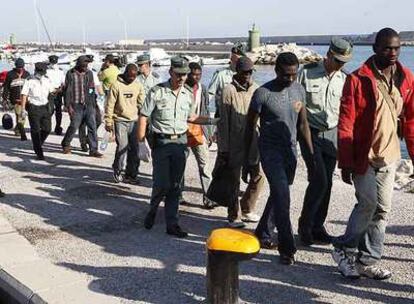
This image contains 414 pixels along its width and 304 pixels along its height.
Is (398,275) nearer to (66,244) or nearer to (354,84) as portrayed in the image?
(354,84)

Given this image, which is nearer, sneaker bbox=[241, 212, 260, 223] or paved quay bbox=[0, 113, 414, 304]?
paved quay bbox=[0, 113, 414, 304]

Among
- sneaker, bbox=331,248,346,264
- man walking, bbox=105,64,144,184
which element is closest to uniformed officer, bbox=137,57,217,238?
sneaker, bbox=331,248,346,264

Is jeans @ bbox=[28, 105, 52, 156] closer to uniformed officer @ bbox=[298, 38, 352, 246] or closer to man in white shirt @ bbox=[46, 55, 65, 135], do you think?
man in white shirt @ bbox=[46, 55, 65, 135]

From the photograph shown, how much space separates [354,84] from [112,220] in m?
3.50

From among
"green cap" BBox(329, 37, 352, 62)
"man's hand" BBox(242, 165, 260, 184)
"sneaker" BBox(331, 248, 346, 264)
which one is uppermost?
"green cap" BBox(329, 37, 352, 62)

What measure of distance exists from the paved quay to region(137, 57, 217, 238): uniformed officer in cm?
37

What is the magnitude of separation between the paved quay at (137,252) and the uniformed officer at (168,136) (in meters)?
0.37

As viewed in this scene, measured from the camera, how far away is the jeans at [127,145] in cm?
867

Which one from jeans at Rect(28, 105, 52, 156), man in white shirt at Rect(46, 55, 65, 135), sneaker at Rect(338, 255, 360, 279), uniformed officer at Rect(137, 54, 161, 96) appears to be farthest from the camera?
man in white shirt at Rect(46, 55, 65, 135)

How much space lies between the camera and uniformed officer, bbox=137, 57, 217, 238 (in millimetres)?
6242

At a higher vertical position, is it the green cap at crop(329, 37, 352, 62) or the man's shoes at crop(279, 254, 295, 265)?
the green cap at crop(329, 37, 352, 62)

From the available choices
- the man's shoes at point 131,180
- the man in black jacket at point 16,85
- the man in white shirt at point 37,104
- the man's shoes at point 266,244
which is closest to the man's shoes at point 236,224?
the man's shoes at point 266,244

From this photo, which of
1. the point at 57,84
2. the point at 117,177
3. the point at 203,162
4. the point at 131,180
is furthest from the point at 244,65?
the point at 57,84

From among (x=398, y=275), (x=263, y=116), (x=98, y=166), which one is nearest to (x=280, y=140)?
(x=263, y=116)
